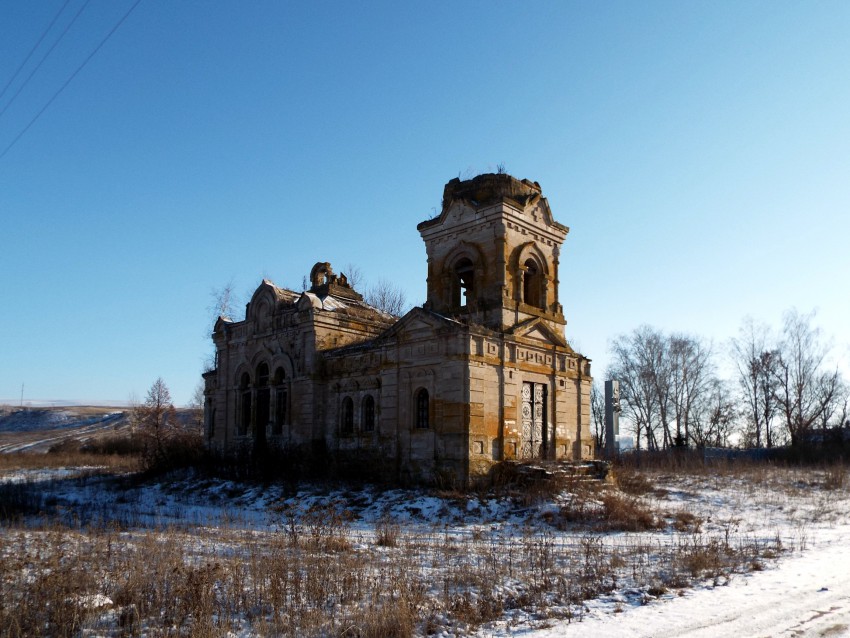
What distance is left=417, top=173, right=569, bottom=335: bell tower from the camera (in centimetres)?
2297

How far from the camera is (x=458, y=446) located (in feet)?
65.5

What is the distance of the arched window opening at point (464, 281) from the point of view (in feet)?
79.9

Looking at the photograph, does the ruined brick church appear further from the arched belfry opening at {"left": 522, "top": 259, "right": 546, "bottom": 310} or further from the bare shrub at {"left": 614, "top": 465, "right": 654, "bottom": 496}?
the bare shrub at {"left": 614, "top": 465, "right": 654, "bottom": 496}

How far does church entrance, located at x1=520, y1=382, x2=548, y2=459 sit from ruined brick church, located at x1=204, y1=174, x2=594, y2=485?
62 millimetres

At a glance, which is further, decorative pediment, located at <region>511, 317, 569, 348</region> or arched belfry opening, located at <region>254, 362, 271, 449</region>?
arched belfry opening, located at <region>254, 362, 271, 449</region>

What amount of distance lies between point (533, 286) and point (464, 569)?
1621cm

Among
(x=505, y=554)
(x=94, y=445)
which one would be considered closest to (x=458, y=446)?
(x=505, y=554)

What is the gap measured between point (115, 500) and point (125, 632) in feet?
58.0

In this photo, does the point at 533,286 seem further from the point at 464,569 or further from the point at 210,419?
the point at 464,569

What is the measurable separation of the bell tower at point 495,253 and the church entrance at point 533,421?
7.50 ft

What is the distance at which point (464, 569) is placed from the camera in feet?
31.9

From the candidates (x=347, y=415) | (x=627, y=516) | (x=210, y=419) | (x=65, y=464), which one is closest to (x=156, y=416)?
(x=65, y=464)

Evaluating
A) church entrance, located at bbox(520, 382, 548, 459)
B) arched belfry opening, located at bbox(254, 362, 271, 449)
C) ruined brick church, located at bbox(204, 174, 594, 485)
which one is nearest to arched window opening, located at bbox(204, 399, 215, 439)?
ruined brick church, located at bbox(204, 174, 594, 485)

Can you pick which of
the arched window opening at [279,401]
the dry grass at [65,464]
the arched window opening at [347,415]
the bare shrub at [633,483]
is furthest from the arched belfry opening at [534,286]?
the dry grass at [65,464]
